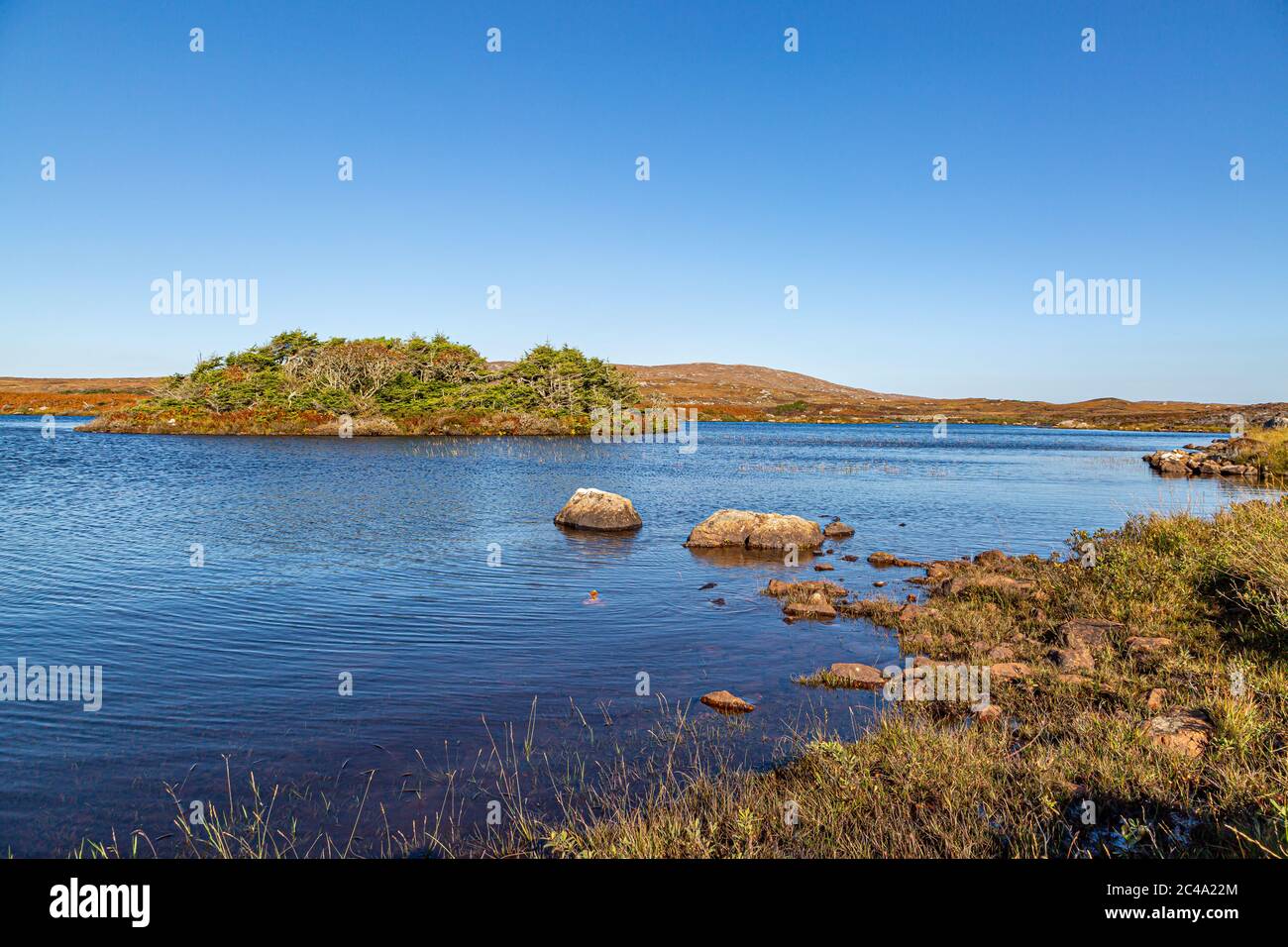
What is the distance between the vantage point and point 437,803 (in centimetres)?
690

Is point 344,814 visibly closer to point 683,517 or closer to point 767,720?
point 767,720

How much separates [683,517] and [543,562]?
9806mm

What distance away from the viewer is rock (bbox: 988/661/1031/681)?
968 cm

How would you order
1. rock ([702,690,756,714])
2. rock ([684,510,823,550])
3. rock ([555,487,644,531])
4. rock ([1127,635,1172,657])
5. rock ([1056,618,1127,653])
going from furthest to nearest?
rock ([555,487,644,531]) < rock ([684,510,823,550]) < rock ([1056,618,1127,653]) < rock ([1127,635,1172,657]) < rock ([702,690,756,714])

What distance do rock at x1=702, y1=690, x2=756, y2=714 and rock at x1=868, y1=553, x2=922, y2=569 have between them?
10.9m

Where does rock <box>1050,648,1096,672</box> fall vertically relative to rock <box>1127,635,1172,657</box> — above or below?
Answer: below

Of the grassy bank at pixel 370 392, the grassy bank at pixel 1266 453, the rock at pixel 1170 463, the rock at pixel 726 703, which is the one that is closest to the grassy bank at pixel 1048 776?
the rock at pixel 726 703

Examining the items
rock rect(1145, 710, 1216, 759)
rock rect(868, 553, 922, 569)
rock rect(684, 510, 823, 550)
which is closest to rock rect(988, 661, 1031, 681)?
rock rect(1145, 710, 1216, 759)

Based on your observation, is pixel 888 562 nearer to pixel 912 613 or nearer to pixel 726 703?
pixel 912 613

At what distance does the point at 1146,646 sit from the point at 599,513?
16.2m

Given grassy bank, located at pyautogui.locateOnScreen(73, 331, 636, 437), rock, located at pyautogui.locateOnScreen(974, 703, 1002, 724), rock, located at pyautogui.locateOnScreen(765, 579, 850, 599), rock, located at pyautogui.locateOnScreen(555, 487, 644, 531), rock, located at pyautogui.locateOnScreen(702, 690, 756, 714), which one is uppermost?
grassy bank, located at pyautogui.locateOnScreen(73, 331, 636, 437)

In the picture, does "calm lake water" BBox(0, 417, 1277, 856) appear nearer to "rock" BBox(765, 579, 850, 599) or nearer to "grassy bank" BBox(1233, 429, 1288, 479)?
"rock" BBox(765, 579, 850, 599)
